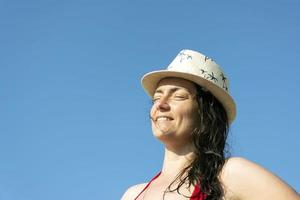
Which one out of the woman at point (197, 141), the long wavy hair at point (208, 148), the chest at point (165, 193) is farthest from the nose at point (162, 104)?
the chest at point (165, 193)

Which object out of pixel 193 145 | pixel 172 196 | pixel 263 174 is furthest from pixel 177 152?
pixel 263 174

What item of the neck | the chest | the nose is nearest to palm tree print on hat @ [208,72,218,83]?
the nose

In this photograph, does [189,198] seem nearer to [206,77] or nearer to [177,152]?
[177,152]

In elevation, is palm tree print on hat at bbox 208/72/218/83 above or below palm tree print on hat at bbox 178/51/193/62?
below

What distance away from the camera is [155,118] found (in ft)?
23.7

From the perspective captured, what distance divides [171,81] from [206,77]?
1.38 feet

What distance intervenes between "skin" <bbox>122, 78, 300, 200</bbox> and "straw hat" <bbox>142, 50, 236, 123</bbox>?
0.35 ft

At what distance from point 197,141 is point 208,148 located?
143mm

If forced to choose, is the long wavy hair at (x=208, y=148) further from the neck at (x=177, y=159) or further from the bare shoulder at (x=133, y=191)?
the bare shoulder at (x=133, y=191)

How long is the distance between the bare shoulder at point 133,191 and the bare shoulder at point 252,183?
125cm

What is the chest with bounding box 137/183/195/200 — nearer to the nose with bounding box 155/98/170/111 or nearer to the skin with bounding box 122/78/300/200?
the skin with bounding box 122/78/300/200

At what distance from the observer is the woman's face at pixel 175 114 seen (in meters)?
7.13

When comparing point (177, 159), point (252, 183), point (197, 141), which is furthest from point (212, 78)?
point (252, 183)

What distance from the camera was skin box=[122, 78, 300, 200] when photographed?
257 inches
